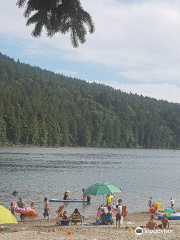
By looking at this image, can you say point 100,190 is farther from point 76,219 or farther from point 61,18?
point 61,18

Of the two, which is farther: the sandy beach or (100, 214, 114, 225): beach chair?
(100, 214, 114, 225): beach chair

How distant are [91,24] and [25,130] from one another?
537 feet

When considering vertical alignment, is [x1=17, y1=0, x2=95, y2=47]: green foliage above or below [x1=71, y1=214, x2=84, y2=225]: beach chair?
above

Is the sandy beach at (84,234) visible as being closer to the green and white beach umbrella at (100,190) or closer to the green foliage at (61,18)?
the green and white beach umbrella at (100,190)

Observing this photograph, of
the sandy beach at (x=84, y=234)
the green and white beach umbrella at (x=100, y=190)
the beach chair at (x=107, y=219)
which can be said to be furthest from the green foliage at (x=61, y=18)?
the green and white beach umbrella at (x=100, y=190)

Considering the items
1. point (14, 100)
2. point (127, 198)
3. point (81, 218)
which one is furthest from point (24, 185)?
point (14, 100)

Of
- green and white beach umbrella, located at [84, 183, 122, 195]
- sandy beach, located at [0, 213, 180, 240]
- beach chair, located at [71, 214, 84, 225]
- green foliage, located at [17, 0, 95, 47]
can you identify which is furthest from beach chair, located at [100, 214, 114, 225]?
green foliage, located at [17, 0, 95, 47]

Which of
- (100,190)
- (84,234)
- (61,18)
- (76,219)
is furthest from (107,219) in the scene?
Result: (61,18)

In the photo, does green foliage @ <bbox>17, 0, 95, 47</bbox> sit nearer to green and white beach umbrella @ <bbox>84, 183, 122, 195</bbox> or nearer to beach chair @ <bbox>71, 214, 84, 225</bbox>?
beach chair @ <bbox>71, 214, 84, 225</bbox>

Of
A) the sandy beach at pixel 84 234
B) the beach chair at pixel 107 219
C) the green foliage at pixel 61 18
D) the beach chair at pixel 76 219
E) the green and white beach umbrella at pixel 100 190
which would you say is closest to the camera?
the green foliage at pixel 61 18

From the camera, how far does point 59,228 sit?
25203mm

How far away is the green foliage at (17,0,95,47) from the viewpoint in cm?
836

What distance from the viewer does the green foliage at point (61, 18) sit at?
8359mm

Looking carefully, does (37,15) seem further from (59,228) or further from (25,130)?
(25,130)
